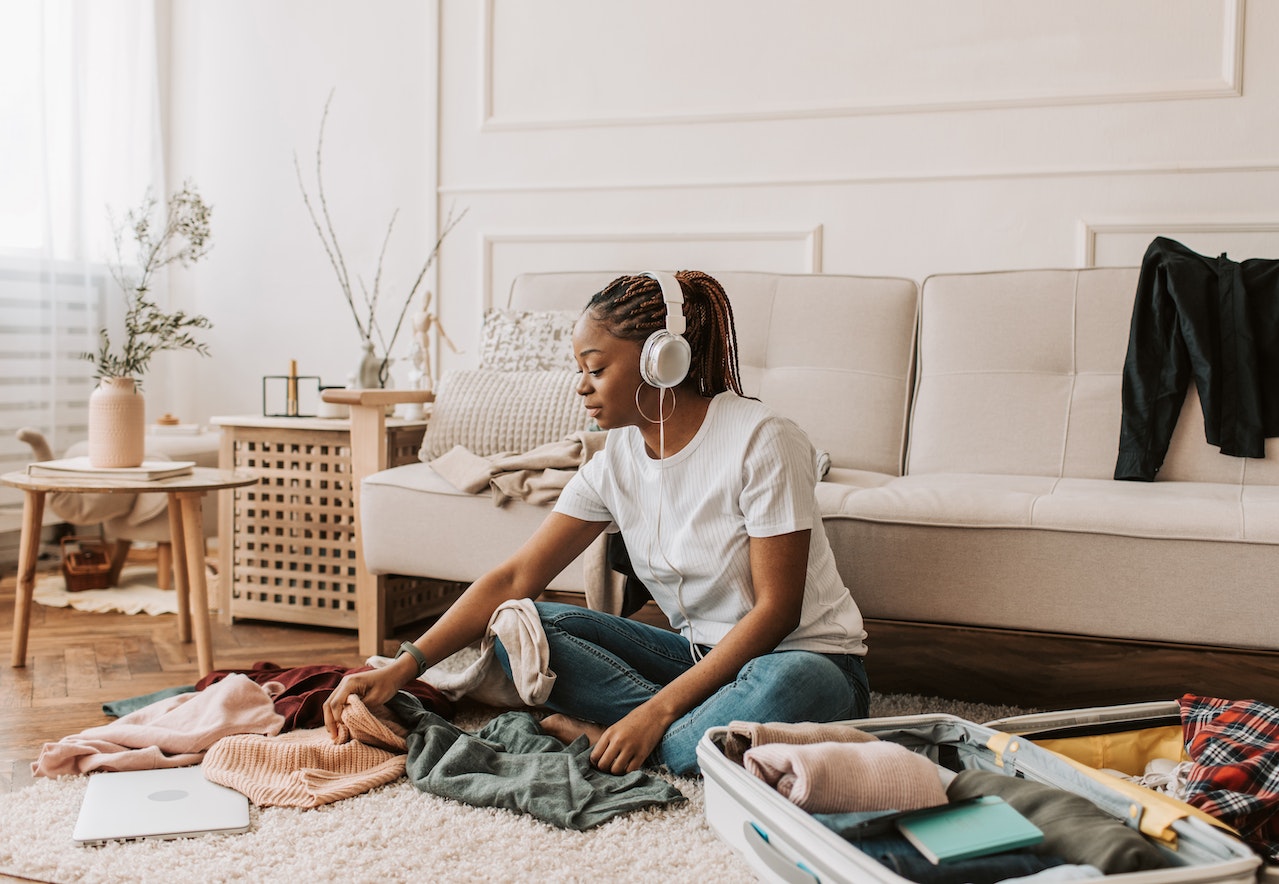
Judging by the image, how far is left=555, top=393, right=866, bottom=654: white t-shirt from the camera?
62.1 inches

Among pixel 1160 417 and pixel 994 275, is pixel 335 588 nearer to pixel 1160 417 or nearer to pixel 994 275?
pixel 994 275

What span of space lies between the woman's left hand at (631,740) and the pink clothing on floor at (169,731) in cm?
58

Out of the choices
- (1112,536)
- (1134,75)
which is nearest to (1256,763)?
(1112,536)

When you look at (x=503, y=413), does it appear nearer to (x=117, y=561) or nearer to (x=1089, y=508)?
(x=1089, y=508)

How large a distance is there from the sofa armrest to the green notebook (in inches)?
61.8

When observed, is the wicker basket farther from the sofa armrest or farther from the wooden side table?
the sofa armrest

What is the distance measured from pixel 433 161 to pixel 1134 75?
196 centimetres

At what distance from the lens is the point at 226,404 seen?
3.82 metres

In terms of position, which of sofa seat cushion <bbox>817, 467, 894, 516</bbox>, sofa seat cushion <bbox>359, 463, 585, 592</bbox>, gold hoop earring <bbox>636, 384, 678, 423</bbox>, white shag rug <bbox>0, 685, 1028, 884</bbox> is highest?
gold hoop earring <bbox>636, 384, 678, 423</bbox>

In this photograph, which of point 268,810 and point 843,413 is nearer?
point 268,810

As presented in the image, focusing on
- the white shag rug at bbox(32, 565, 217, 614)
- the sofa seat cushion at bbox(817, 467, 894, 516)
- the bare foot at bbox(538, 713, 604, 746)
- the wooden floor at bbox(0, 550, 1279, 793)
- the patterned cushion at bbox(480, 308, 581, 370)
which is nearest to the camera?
the bare foot at bbox(538, 713, 604, 746)

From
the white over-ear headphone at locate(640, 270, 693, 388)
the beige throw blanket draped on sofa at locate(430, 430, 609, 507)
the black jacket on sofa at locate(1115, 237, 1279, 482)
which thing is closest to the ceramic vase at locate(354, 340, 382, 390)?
the beige throw blanket draped on sofa at locate(430, 430, 609, 507)

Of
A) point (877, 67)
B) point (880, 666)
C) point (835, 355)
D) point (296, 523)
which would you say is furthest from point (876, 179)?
point (296, 523)

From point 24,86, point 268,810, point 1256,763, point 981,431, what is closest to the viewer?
point 1256,763
